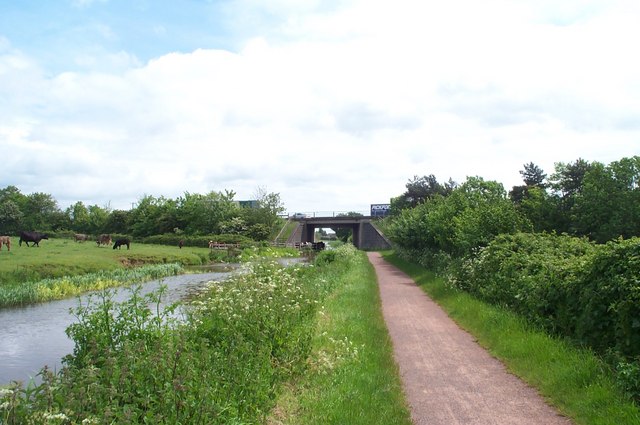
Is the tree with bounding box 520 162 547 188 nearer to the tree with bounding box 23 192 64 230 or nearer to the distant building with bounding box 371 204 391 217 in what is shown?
the distant building with bounding box 371 204 391 217

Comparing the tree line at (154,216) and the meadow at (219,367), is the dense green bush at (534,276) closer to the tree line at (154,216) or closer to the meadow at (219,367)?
the meadow at (219,367)

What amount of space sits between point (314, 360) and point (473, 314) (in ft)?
20.3

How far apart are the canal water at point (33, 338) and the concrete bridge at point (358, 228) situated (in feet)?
202

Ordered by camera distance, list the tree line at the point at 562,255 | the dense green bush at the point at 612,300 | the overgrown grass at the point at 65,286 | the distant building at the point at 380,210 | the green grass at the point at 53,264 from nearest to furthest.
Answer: the dense green bush at the point at 612,300
the tree line at the point at 562,255
the overgrown grass at the point at 65,286
the green grass at the point at 53,264
the distant building at the point at 380,210

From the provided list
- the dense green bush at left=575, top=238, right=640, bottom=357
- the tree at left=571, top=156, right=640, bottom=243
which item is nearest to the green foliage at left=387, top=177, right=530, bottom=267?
the tree at left=571, top=156, right=640, bottom=243

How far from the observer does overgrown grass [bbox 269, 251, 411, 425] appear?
6.23 metres

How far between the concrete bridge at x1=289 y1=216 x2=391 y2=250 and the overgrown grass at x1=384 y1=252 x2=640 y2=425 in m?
67.2

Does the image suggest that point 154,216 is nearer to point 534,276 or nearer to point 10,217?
point 10,217

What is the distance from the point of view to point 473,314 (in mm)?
13008

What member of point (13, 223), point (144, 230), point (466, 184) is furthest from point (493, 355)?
point (13, 223)

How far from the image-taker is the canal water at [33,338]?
11.4 m

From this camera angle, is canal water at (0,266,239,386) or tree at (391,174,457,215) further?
tree at (391,174,457,215)

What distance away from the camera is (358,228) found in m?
92.5

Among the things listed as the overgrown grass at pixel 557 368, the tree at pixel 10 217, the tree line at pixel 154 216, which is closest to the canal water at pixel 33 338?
the overgrown grass at pixel 557 368
